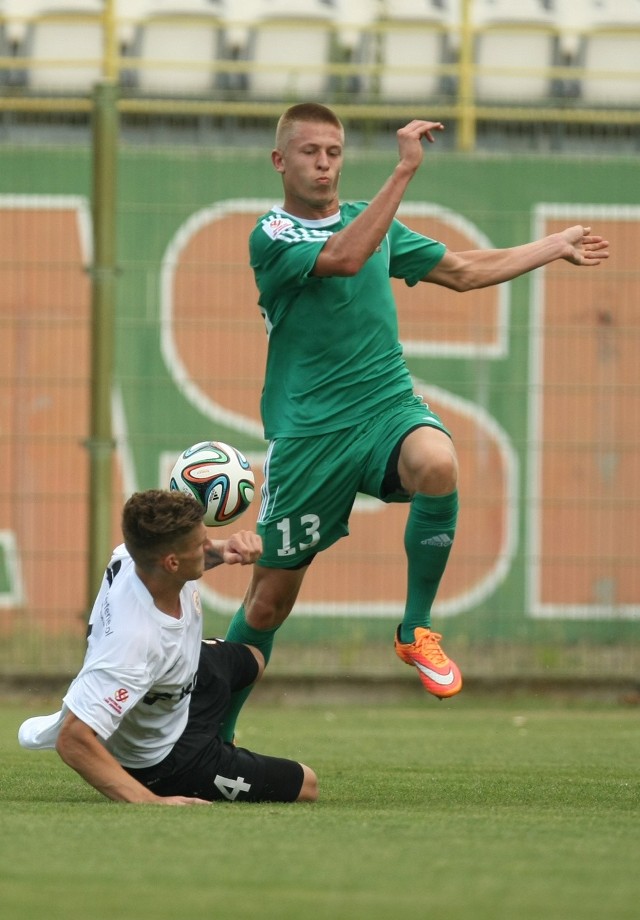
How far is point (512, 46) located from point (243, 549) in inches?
364

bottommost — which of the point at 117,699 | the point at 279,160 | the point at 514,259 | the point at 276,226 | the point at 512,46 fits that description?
the point at 117,699

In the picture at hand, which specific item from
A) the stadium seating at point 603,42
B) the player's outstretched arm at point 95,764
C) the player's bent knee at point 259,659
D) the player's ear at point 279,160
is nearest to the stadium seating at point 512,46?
the stadium seating at point 603,42

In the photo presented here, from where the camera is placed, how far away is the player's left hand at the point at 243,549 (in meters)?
4.90

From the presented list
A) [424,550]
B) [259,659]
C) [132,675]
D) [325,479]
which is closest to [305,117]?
[325,479]

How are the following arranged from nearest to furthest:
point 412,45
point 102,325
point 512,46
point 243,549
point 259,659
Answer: point 243,549
point 259,659
point 102,325
point 412,45
point 512,46

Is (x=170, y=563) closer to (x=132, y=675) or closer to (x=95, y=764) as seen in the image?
(x=132, y=675)

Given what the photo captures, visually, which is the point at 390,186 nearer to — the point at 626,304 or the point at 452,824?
the point at 452,824

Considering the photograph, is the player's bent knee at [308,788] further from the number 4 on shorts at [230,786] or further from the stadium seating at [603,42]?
the stadium seating at [603,42]

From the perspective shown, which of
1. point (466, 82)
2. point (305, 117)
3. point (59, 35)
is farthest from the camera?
point (59, 35)

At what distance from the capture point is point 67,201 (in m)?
10.3

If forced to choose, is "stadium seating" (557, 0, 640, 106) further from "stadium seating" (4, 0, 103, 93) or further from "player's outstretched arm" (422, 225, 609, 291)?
"player's outstretched arm" (422, 225, 609, 291)

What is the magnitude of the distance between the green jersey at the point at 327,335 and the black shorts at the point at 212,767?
1.07 meters

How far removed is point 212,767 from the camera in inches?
196

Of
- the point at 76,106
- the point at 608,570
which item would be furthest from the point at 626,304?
the point at 76,106
